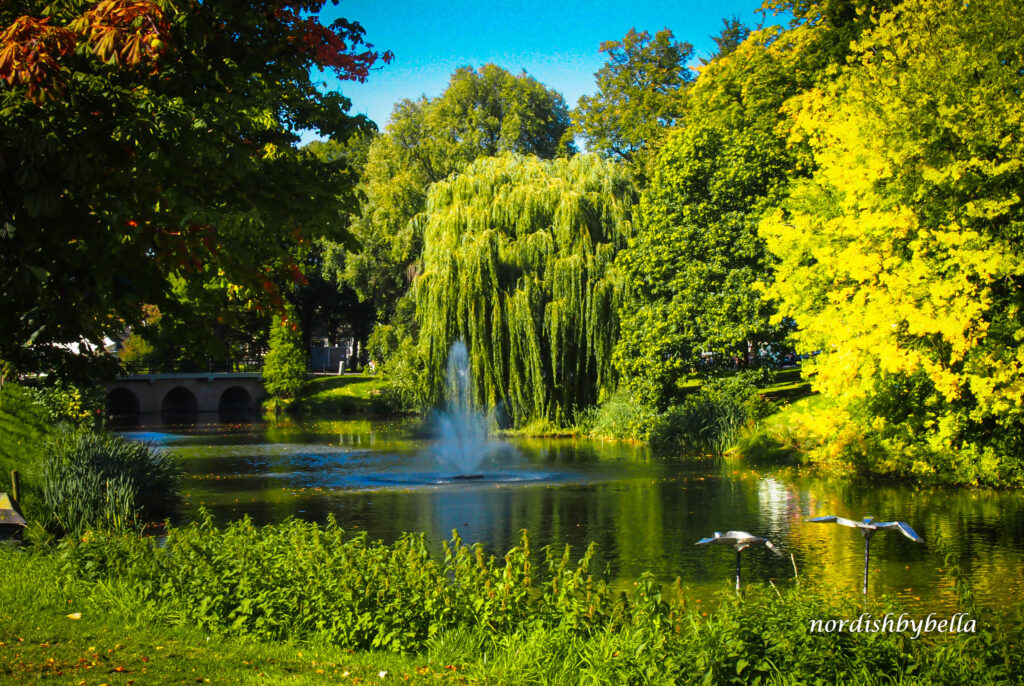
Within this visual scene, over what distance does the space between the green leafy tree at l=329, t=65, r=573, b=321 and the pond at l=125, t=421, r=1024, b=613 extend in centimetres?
2070

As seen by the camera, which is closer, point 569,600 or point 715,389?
point 569,600

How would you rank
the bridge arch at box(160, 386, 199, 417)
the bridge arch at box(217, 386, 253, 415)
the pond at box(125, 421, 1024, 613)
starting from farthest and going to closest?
1. the bridge arch at box(217, 386, 253, 415)
2. the bridge arch at box(160, 386, 199, 417)
3. the pond at box(125, 421, 1024, 613)

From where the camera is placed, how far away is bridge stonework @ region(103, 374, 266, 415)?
5078cm

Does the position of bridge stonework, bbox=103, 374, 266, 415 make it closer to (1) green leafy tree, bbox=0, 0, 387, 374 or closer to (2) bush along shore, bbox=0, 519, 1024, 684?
(1) green leafy tree, bbox=0, 0, 387, 374

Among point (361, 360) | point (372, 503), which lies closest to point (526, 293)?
point (372, 503)

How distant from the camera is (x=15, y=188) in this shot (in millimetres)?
5770

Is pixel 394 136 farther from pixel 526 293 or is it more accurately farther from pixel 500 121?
pixel 526 293

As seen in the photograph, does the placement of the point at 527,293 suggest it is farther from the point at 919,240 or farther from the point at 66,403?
the point at 919,240

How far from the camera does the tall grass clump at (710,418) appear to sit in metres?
Answer: 26.5

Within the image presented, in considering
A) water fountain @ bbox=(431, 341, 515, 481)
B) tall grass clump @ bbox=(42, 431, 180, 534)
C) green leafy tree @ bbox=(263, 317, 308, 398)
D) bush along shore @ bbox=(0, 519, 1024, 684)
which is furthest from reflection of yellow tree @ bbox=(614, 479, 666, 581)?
green leafy tree @ bbox=(263, 317, 308, 398)

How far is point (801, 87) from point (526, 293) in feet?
34.2

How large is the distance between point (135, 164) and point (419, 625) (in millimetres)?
4454

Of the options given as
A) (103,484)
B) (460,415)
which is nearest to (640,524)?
(103,484)

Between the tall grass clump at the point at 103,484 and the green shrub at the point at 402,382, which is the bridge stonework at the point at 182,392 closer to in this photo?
the green shrub at the point at 402,382
